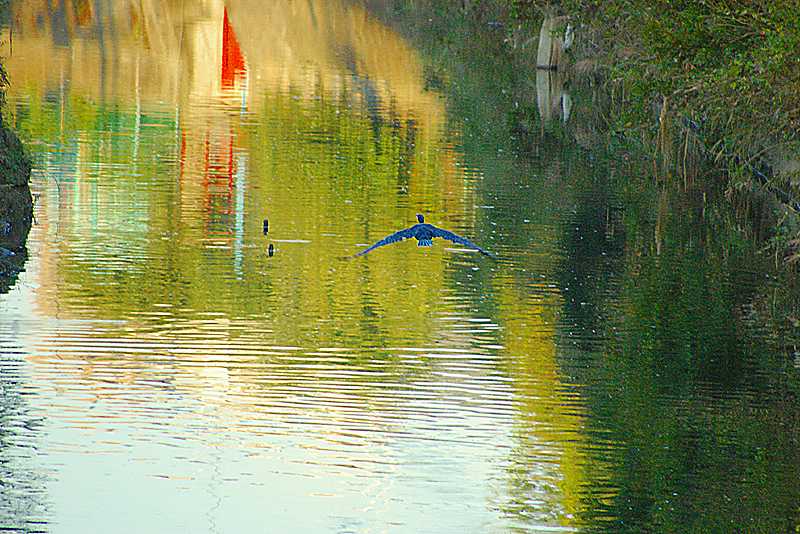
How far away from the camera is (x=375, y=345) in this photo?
61.5ft

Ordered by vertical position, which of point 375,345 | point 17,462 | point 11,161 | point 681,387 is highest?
point 11,161

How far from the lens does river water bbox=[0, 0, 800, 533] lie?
14.1 m

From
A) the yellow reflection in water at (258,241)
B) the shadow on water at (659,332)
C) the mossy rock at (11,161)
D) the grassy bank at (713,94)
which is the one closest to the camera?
the shadow on water at (659,332)

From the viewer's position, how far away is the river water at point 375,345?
14.1m

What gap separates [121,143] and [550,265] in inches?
509

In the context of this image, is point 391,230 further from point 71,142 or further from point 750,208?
point 71,142

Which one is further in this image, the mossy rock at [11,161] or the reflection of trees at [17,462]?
the mossy rock at [11,161]

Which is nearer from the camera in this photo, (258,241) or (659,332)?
(659,332)


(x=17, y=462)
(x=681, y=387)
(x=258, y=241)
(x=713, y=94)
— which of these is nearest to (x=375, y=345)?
(x=681, y=387)

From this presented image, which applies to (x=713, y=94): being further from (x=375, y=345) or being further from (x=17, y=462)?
(x=17, y=462)

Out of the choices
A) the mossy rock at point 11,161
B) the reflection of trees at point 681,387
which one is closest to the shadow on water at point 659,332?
the reflection of trees at point 681,387

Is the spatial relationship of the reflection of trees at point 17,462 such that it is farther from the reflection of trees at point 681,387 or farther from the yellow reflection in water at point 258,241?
the reflection of trees at point 681,387

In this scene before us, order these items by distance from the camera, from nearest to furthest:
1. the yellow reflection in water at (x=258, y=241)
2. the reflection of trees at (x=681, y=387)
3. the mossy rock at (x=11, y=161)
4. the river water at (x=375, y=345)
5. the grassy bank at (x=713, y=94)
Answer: the river water at (x=375, y=345)
the reflection of trees at (x=681, y=387)
the yellow reflection in water at (x=258, y=241)
the grassy bank at (x=713, y=94)
the mossy rock at (x=11, y=161)

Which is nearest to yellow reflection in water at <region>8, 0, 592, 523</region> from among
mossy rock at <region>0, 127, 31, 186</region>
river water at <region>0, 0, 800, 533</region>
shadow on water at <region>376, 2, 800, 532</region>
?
river water at <region>0, 0, 800, 533</region>
